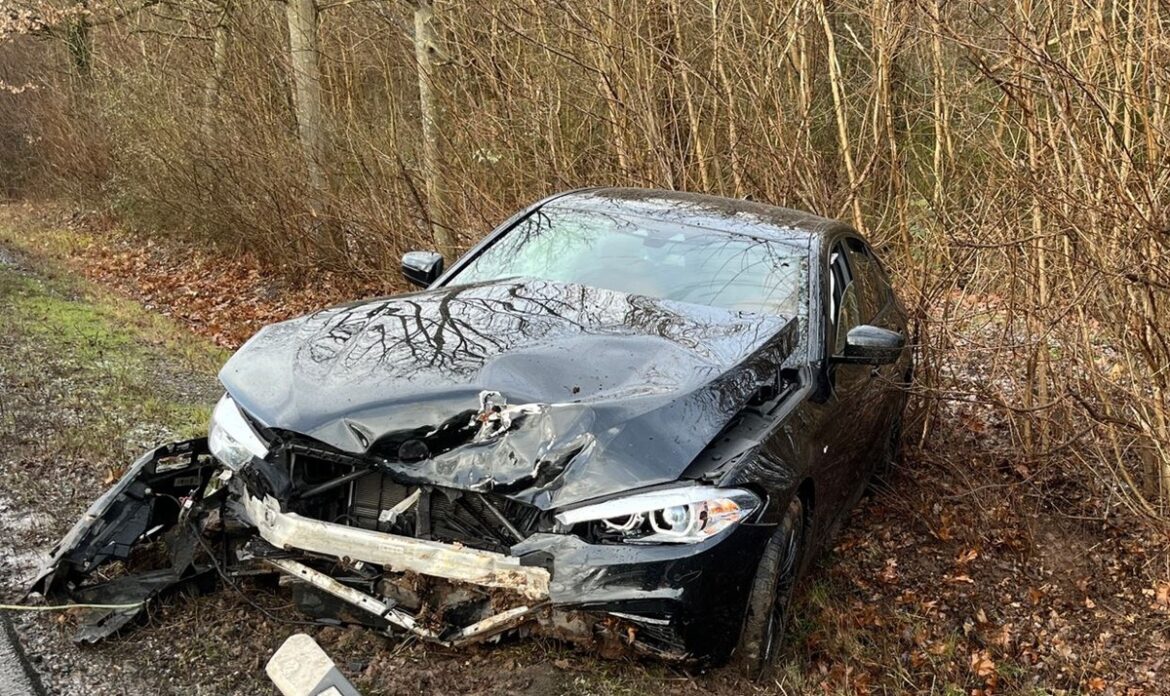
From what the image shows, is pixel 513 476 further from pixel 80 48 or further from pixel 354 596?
pixel 80 48

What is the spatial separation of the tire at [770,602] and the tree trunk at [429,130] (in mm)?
6384

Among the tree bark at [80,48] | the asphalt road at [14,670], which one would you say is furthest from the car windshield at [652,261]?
the tree bark at [80,48]

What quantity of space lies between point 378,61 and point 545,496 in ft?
34.0

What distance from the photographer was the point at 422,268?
4785 millimetres

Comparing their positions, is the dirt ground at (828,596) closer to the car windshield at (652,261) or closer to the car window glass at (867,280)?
the car window glass at (867,280)

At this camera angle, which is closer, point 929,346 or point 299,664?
point 299,664

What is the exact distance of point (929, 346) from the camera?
5.63 m

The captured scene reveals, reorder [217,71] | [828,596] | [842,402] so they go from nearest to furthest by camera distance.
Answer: [842,402], [828,596], [217,71]

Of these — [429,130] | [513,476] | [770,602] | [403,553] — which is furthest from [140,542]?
[429,130]

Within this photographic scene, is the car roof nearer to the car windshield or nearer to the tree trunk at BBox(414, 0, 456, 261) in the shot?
the car windshield

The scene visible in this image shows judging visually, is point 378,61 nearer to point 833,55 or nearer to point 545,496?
point 833,55

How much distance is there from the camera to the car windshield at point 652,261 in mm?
4219

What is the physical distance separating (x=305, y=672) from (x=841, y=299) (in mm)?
2977

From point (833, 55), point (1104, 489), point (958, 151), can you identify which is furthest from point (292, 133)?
point (1104, 489)
